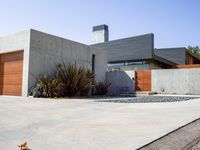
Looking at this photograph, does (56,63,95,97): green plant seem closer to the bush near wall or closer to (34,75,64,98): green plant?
the bush near wall

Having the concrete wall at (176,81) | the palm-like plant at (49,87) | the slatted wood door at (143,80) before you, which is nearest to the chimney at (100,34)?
the slatted wood door at (143,80)

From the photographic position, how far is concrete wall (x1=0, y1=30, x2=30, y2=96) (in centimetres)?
1127

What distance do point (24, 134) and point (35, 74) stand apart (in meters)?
8.98

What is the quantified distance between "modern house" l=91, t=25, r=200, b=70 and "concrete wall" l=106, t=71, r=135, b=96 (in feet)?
16.9

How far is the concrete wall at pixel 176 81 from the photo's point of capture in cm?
1552

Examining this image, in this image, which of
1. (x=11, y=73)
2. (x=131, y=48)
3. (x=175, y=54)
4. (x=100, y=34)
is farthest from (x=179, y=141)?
(x=100, y=34)

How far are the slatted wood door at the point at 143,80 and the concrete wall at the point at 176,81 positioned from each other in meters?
0.44

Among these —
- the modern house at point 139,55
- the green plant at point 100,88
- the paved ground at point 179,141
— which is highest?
the modern house at point 139,55

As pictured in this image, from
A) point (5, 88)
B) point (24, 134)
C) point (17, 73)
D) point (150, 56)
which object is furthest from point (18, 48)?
point (150, 56)

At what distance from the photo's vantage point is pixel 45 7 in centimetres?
1070

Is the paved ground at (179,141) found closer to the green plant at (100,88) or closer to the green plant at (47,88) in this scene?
the green plant at (47,88)

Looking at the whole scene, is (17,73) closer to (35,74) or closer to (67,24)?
(35,74)

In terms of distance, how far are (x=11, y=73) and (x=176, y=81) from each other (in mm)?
11913

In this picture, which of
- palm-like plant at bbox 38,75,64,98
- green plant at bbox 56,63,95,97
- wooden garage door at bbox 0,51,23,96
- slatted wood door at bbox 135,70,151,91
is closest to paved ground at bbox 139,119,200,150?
palm-like plant at bbox 38,75,64,98
